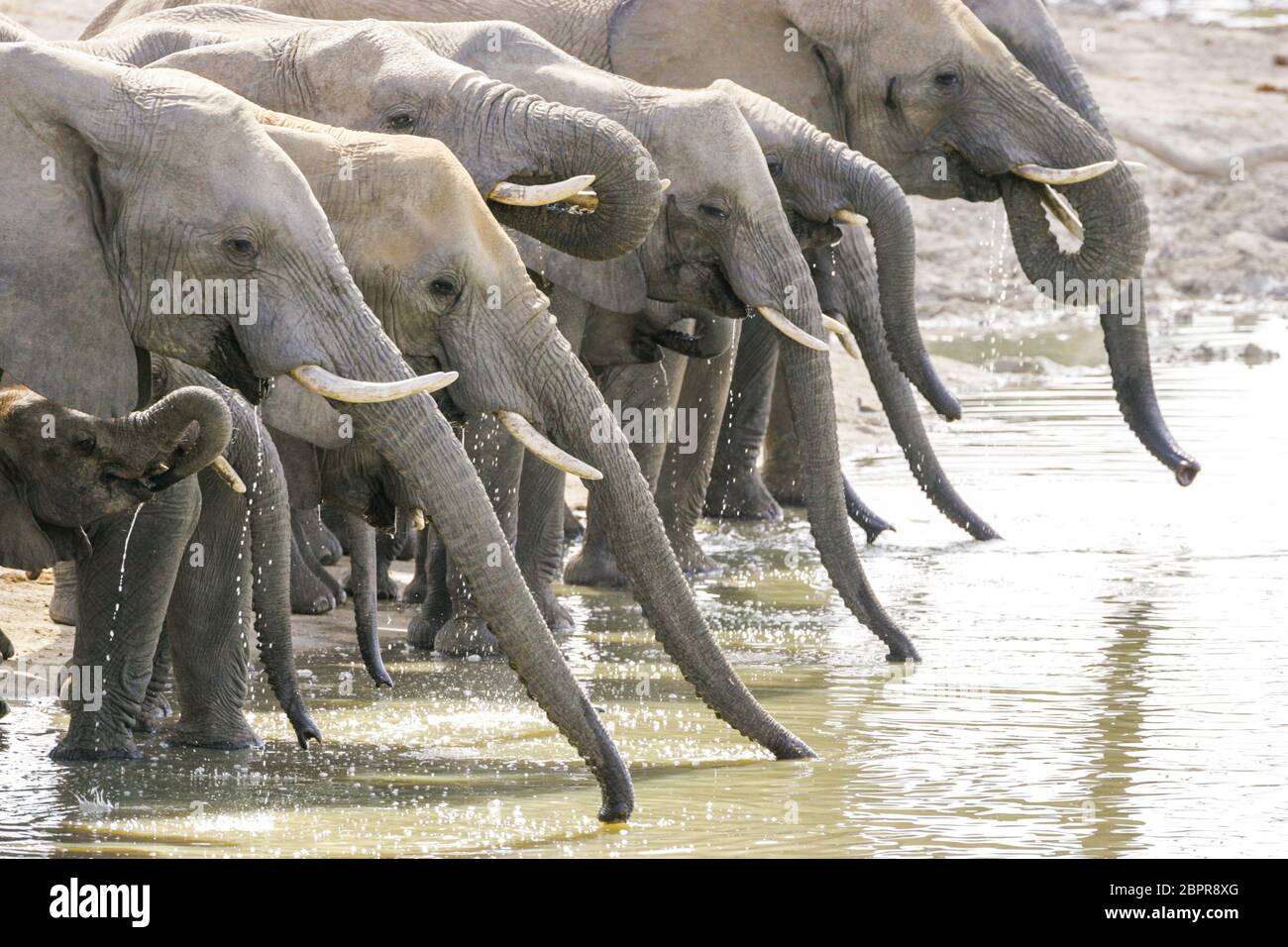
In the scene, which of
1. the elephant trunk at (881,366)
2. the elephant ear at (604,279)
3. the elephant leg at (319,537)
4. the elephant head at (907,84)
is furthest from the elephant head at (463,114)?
the elephant trunk at (881,366)

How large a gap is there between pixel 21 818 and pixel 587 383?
68.9 inches

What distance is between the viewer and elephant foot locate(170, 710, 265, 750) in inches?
264

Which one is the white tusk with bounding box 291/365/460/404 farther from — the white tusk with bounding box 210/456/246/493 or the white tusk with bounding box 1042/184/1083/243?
the white tusk with bounding box 1042/184/1083/243

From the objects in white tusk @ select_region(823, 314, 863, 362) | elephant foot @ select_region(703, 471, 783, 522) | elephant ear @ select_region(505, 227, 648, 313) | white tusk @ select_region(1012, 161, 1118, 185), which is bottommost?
elephant foot @ select_region(703, 471, 783, 522)

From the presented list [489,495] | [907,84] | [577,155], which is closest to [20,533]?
[577,155]

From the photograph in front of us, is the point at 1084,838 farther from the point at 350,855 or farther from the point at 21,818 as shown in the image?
the point at 21,818

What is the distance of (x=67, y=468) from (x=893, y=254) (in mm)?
3503

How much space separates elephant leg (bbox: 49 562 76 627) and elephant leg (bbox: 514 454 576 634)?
4.80ft

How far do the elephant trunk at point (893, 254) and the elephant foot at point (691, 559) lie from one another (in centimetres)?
103

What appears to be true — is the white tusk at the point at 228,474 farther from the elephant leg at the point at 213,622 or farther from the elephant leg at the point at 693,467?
the elephant leg at the point at 693,467

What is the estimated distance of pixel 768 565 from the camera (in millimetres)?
10172

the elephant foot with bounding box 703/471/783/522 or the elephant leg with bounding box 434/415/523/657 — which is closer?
the elephant leg with bounding box 434/415/523/657

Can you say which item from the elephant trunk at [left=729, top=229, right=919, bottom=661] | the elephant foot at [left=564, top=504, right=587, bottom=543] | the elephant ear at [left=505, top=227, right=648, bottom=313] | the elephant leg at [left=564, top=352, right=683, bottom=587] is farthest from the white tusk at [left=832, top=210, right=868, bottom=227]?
the elephant foot at [left=564, top=504, right=587, bottom=543]

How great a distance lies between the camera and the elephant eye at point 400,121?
24.7 ft
